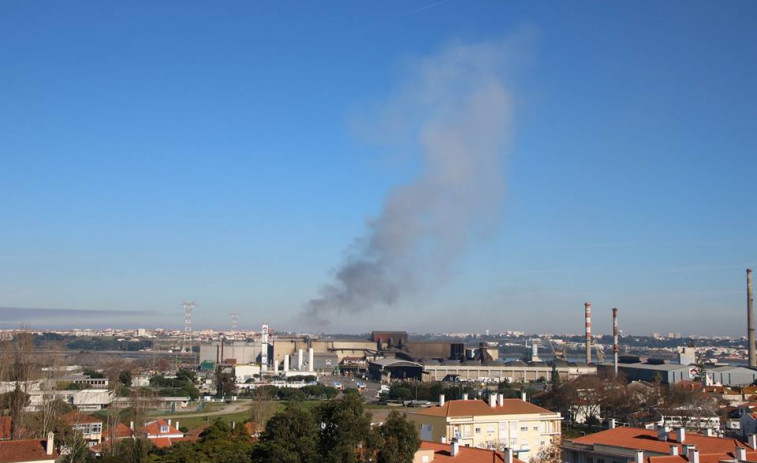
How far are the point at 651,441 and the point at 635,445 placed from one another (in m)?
0.64

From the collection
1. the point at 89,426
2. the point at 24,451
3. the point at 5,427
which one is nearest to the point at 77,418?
the point at 89,426

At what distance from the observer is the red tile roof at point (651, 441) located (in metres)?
24.9

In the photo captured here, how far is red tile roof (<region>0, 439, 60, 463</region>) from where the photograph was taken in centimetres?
2730

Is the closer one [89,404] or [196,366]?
[89,404]

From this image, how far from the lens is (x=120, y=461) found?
27578mm

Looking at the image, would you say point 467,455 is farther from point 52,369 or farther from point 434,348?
point 434,348

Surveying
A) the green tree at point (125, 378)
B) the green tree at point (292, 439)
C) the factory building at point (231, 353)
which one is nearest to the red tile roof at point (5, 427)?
the green tree at point (292, 439)

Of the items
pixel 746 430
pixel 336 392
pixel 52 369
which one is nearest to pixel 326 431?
pixel 52 369

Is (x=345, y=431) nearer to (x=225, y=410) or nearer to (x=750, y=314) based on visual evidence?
(x=225, y=410)

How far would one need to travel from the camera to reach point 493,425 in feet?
113

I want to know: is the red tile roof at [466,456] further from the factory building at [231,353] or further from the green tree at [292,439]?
the factory building at [231,353]

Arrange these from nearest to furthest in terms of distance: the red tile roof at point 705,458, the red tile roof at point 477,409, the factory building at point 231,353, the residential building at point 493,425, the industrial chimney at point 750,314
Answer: the red tile roof at point 705,458 → the residential building at point 493,425 → the red tile roof at point 477,409 → the industrial chimney at point 750,314 → the factory building at point 231,353

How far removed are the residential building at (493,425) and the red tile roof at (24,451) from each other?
16.0 m

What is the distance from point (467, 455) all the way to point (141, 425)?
19.7m
